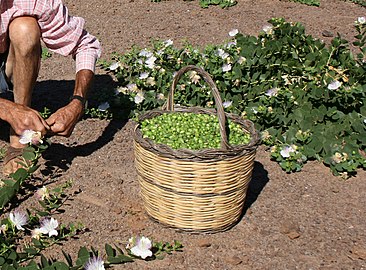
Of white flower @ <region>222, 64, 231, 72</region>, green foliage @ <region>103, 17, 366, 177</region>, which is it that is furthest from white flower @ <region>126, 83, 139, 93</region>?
white flower @ <region>222, 64, 231, 72</region>

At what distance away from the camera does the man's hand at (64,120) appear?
335 centimetres

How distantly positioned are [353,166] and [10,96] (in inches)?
88.8

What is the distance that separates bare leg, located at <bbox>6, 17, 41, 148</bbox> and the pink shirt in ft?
0.16

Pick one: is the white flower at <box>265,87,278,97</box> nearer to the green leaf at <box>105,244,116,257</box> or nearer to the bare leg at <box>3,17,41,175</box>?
the bare leg at <box>3,17,41,175</box>

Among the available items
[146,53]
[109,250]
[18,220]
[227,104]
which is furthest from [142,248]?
[146,53]

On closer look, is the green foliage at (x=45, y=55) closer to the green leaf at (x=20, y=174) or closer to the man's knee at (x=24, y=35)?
the man's knee at (x=24, y=35)

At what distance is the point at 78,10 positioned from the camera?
6414mm

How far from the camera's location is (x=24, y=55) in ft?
11.9

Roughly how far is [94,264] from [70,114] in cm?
90

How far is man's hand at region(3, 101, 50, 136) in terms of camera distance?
322cm

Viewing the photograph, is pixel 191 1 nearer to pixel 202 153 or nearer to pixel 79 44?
pixel 79 44

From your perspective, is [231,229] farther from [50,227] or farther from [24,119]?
[24,119]

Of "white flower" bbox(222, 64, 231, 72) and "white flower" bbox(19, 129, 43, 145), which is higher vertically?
"white flower" bbox(19, 129, 43, 145)

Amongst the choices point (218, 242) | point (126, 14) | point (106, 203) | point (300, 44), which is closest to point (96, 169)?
point (106, 203)
